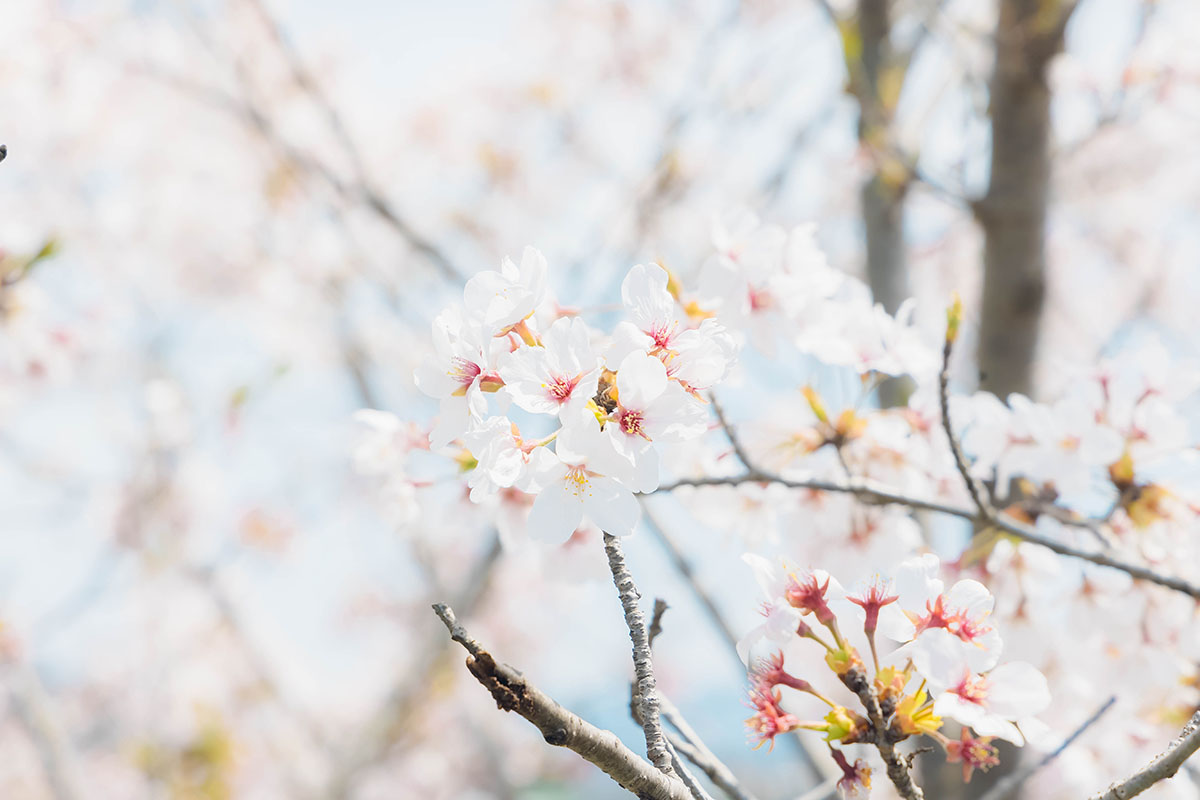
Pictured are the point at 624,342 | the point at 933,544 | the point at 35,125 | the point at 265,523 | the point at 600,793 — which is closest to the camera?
the point at 624,342

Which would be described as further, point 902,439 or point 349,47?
point 349,47

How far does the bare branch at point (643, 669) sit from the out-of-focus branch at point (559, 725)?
26mm

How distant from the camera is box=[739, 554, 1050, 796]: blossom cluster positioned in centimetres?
62

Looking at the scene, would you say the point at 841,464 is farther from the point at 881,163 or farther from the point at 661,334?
the point at 881,163

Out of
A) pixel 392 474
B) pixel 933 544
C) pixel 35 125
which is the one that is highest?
pixel 35 125

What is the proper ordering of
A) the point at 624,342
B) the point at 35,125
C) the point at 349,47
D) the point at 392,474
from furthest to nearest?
the point at 349,47 < the point at 35,125 < the point at 392,474 < the point at 624,342

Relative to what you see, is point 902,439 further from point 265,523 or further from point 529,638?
point 529,638

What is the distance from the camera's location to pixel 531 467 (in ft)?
2.22

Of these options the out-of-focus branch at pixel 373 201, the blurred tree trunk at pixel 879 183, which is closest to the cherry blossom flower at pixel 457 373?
the blurred tree trunk at pixel 879 183

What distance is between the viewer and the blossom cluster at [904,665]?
619 mm

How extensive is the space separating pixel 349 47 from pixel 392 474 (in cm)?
801

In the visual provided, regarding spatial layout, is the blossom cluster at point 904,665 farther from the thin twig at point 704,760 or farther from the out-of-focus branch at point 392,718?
the out-of-focus branch at point 392,718

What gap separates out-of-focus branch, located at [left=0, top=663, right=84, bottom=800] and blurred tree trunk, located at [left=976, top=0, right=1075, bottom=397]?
3.07 m

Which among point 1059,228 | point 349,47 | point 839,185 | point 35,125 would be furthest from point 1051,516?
point 349,47
